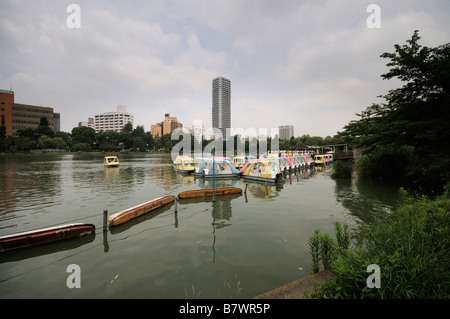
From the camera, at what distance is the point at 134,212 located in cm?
893

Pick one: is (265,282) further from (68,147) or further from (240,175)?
(68,147)

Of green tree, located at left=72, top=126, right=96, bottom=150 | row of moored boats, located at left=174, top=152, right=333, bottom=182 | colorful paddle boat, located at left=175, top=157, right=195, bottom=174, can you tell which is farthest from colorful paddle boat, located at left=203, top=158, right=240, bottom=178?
green tree, located at left=72, top=126, right=96, bottom=150

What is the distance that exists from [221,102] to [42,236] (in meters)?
112

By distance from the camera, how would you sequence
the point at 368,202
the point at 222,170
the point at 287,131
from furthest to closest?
1. the point at 287,131
2. the point at 222,170
3. the point at 368,202

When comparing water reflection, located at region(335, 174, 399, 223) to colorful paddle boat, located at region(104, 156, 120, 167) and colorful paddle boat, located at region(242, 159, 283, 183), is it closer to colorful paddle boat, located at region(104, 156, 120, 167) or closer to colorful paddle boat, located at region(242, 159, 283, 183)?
colorful paddle boat, located at region(242, 159, 283, 183)

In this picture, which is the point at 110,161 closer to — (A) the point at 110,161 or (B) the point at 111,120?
(A) the point at 110,161

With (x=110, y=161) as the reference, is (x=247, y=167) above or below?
below

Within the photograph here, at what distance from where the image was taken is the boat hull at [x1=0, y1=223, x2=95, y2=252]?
620 cm

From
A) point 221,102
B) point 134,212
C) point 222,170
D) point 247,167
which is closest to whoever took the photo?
point 134,212

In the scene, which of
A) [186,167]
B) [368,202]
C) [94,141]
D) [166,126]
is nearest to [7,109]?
[94,141]

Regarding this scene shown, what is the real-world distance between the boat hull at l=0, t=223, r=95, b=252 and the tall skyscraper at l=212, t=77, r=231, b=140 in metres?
100

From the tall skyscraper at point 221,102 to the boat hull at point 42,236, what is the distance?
10023 centimetres

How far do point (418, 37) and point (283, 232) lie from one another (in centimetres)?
1591

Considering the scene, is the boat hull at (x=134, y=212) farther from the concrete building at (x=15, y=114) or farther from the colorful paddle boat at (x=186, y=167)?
the concrete building at (x=15, y=114)
